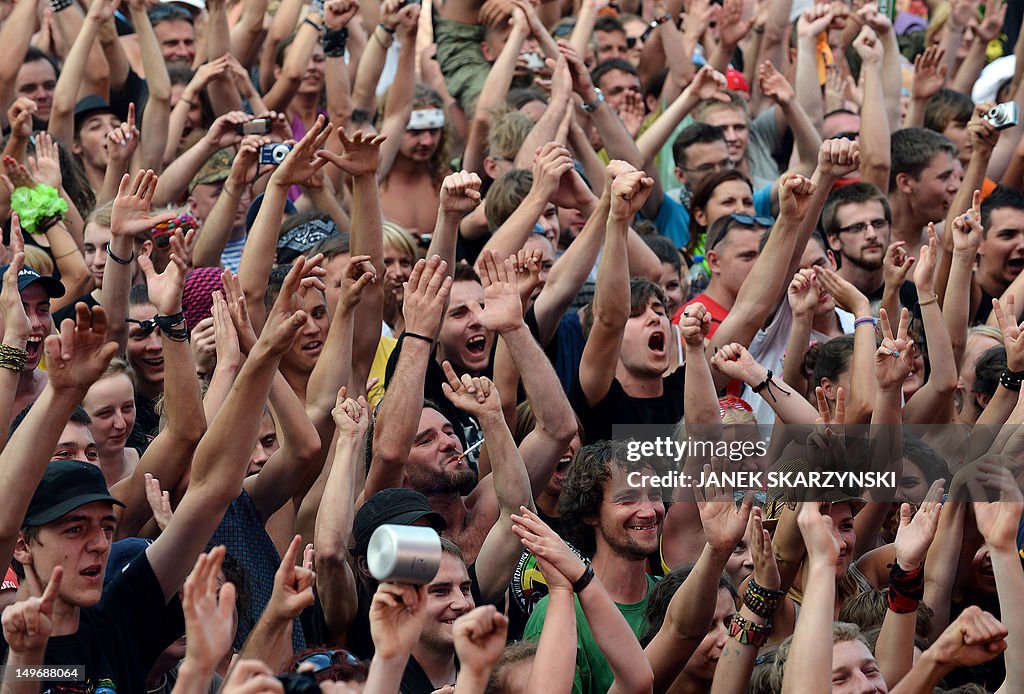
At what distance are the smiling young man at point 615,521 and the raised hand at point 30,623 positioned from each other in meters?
2.00

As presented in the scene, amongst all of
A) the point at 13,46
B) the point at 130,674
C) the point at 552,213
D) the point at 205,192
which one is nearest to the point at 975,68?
the point at 552,213

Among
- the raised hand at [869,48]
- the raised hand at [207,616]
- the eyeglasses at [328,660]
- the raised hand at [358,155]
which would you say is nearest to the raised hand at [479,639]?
the eyeglasses at [328,660]

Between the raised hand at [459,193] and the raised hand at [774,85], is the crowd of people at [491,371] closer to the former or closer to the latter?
the raised hand at [459,193]

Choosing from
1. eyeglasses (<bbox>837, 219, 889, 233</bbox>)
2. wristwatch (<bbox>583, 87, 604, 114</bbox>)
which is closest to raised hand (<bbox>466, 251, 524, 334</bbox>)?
wristwatch (<bbox>583, 87, 604, 114</bbox>)

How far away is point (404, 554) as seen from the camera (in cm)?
329

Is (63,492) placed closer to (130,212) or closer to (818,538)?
(130,212)

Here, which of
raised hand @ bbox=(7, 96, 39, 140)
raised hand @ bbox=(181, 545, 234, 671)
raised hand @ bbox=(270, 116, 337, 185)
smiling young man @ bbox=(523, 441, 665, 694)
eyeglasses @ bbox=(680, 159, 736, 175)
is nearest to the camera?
raised hand @ bbox=(181, 545, 234, 671)

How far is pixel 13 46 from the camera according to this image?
7.33 metres

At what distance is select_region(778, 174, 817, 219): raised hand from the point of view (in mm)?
6114

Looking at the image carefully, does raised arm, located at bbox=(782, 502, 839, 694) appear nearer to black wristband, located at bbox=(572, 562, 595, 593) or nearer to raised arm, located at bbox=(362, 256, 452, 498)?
black wristband, located at bbox=(572, 562, 595, 593)

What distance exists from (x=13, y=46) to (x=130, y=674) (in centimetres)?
427

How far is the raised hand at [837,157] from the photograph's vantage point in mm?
6285

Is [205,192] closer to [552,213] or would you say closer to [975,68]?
[552,213]

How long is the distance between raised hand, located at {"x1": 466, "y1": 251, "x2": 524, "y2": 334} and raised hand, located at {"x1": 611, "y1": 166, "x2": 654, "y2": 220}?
0.61m
